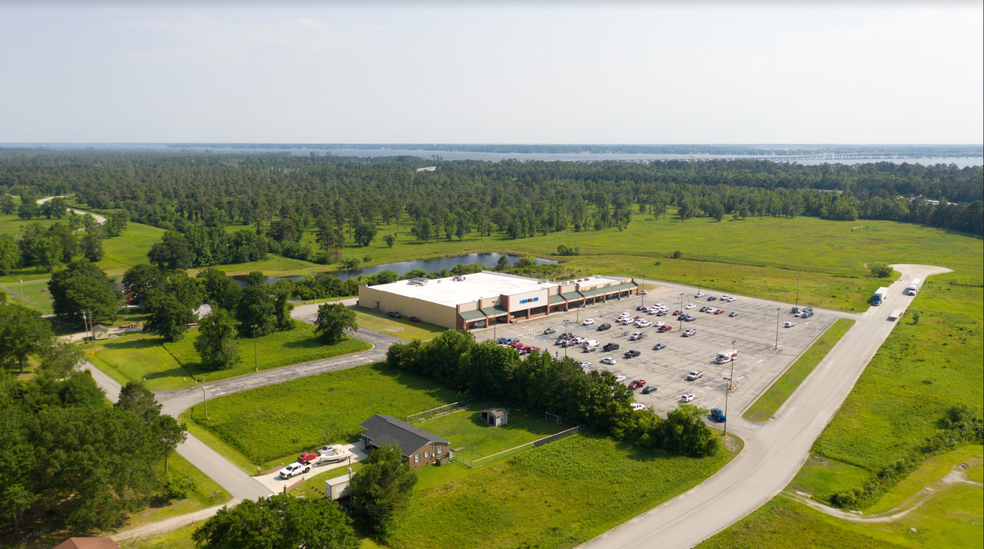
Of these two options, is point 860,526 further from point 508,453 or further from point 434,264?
point 434,264

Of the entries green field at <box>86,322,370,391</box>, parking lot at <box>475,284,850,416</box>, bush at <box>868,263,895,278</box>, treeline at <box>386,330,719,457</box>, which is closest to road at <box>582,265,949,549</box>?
treeline at <box>386,330,719,457</box>

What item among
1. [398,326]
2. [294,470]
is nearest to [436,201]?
[398,326]

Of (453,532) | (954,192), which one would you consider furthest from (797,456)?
(954,192)

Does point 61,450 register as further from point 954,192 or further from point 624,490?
point 954,192

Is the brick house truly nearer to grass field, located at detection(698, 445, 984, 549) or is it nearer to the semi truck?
→ grass field, located at detection(698, 445, 984, 549)

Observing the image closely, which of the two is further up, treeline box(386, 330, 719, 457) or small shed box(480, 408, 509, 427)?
treeline box(386, 330, 719, 457)

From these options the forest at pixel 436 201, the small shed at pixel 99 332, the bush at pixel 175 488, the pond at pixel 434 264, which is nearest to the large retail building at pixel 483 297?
the pond at pixel 434 264

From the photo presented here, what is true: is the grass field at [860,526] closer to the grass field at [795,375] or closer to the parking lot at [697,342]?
the grass field at [795,375]
